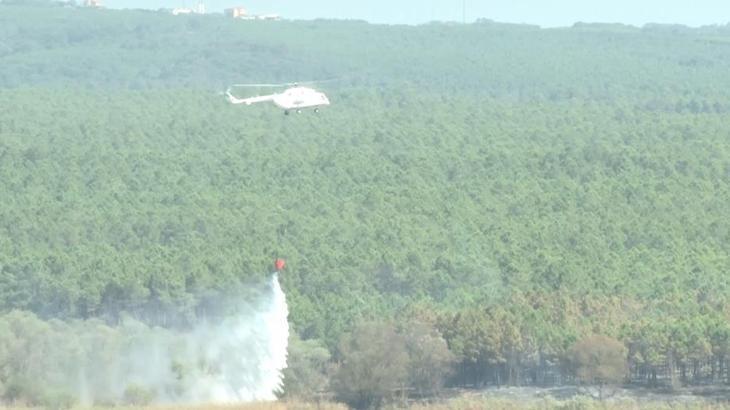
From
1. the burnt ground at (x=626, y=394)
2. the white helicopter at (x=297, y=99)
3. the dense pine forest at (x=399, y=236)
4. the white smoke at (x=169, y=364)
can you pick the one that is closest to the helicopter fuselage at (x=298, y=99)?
the white helicopter at (x=297, y=99)

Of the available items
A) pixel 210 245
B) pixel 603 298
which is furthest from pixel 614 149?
pixel 603 298

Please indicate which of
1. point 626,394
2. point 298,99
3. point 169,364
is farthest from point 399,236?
point 626,394

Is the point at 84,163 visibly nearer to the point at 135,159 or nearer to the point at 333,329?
the point at 135,159

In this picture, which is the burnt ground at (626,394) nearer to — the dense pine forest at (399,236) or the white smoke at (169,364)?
the dense pine forest at (399,236)

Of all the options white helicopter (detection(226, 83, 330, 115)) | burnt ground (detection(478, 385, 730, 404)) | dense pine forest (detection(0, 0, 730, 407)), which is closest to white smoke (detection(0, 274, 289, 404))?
dense pine forest (detection(0, 0, 730, 407))

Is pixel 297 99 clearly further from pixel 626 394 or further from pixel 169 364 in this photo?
pixel 626 394

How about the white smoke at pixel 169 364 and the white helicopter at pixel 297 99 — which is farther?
the white helicopter at pixel 297 99
